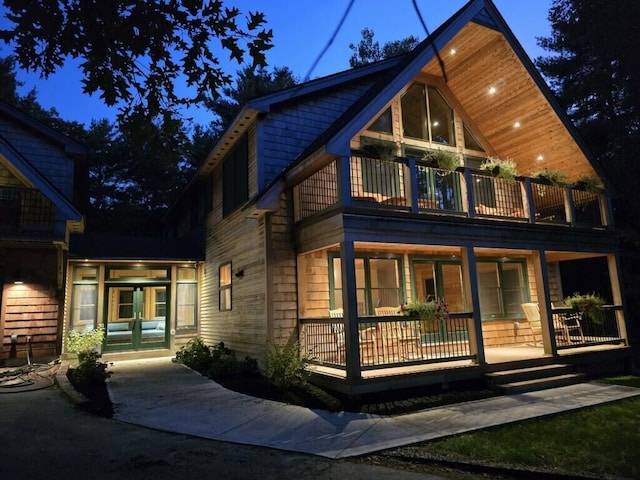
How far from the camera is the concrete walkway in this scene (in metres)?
5.57

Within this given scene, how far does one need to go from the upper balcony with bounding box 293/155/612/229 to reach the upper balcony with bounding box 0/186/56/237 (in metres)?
6.99

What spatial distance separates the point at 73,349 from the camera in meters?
11.2

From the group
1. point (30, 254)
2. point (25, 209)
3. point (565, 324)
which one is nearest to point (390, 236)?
point (565, 324)

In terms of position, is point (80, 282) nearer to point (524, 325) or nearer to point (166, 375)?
point (166, 375)

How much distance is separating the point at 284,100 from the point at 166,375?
7367 millimetres

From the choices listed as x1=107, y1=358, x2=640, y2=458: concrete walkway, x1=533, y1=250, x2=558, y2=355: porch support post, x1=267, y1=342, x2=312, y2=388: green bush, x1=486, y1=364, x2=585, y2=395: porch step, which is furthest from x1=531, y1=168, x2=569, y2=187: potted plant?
x1=267, y1=342, x2=312, y2=388: green bush

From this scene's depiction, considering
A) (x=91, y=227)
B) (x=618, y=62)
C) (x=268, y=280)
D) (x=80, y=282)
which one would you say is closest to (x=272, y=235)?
(x=268, y=280)

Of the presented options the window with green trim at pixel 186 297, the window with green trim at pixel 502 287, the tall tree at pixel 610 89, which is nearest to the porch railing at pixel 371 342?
the window with green trim at pixel 502 287

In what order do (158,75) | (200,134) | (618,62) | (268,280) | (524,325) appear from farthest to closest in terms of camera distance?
(200,134) → (618,62) → (524,325) → (268,280) → (158,75)

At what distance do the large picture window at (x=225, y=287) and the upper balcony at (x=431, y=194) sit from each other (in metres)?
3.62

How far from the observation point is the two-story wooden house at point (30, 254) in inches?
420

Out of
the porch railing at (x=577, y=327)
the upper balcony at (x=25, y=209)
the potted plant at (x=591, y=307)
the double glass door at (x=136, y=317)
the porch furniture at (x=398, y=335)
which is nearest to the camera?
the porch furniture at (x=398, y=335)

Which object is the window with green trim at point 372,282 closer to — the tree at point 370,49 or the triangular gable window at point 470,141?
the triangular gable window at point 470,141

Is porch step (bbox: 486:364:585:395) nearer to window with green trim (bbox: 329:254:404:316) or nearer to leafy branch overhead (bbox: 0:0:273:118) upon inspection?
window with green trim (bbox: 329:254:404:316)
